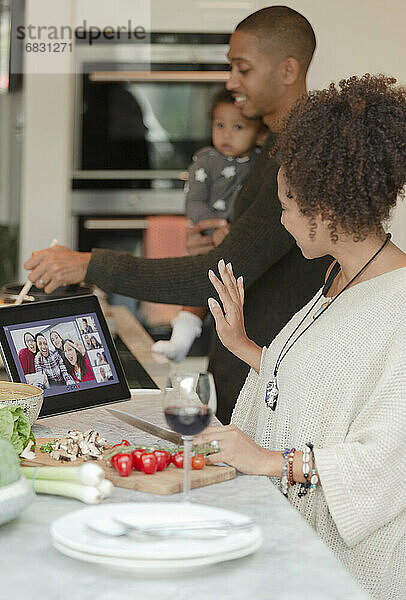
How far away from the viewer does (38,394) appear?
5.63 feet

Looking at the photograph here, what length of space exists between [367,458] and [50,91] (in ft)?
9.35

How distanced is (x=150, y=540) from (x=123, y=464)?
0.33m

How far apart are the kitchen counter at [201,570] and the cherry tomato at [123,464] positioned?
35 millimetres

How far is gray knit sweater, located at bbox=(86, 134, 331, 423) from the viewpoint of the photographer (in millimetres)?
2338

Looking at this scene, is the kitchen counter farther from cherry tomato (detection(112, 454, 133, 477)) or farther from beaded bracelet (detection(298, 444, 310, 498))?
beaded bracelet (detection(298, 444, 310, 498))

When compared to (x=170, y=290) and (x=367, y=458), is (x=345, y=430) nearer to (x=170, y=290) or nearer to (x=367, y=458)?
(x=367, y=458)

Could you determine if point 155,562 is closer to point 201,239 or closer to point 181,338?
point 181,338

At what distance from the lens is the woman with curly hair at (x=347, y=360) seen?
4.94 feet

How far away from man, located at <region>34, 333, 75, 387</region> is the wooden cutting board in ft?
1.23

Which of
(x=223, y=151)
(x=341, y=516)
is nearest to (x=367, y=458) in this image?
(x=341, y=516)

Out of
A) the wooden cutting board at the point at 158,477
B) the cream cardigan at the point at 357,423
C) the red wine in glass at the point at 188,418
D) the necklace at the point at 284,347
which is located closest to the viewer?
the red wine in glass at the point at 188,418

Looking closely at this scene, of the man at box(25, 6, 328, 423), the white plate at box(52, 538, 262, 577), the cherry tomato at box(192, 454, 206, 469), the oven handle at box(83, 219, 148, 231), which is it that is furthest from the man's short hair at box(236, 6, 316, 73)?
the oven handle at box(83, 219, 148, 231)

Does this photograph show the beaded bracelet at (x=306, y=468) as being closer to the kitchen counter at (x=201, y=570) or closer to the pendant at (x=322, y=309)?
the kitchen counter at (x=201, y=570)

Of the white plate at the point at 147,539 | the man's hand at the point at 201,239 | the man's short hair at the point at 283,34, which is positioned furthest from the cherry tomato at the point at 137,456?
the man's hand at the point at 201,239
